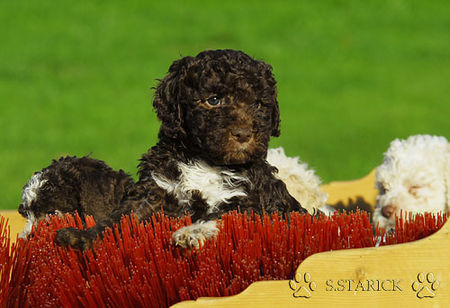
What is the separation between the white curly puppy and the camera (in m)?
5.34

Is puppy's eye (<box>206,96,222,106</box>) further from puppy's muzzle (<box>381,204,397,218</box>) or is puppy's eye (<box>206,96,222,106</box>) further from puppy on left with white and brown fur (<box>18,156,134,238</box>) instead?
puppy's muzzle (<box>381,204,397,218</box>)

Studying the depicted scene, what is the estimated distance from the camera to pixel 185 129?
371 cm

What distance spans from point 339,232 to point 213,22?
44.3 ft

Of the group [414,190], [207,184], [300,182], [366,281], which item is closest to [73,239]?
[207,184]

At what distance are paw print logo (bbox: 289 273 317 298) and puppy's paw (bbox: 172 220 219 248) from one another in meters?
0.52

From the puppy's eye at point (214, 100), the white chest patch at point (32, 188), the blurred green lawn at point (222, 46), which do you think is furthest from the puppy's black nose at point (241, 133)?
the blurred green lawn at point (222, 46)

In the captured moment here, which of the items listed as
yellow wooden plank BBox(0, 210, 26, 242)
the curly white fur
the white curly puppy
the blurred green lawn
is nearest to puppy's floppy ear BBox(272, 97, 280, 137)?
the curly white fur

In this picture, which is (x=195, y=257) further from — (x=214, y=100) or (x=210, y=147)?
(x=214, y=100)

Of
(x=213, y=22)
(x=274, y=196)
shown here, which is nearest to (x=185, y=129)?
(x=274, y=196)

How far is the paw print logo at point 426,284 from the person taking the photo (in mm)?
3102

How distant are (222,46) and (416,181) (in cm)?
950

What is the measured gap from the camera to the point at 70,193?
420 centimetres

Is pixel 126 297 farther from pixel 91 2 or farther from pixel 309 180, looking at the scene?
pixel 91 2

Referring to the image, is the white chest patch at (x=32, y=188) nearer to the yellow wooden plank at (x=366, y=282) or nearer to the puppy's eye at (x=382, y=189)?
the yellow wooden plank at (x=366, y=282)
